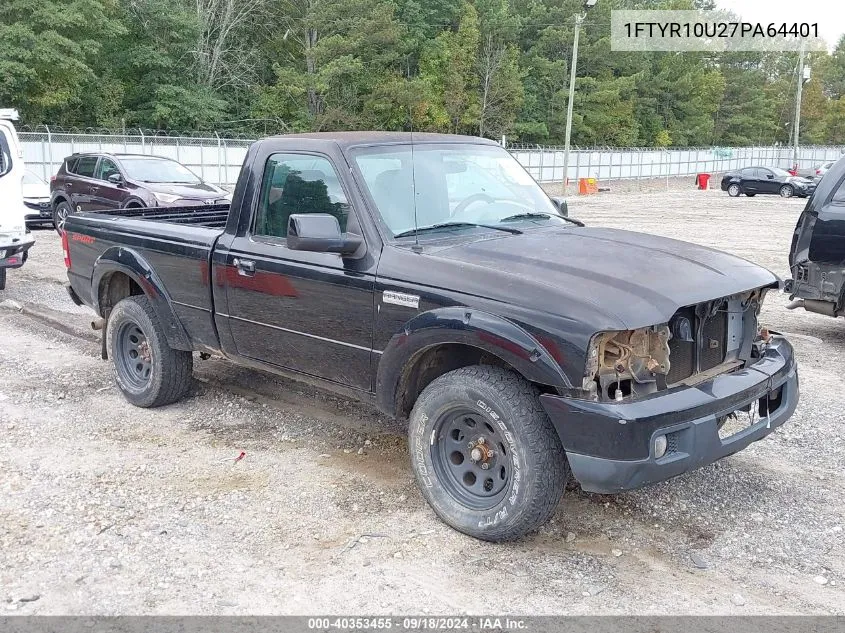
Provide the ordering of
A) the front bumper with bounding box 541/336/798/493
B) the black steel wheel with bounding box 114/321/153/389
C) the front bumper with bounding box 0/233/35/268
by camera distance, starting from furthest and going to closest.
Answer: the front bumper with bounding box 0/233/35/268, the black steel wheel with bounding box 114/321/153/389, the front bumper with bounding box 541/336/798/493

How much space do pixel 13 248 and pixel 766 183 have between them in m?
A: 32.2

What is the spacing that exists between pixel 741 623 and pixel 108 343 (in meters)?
4.95

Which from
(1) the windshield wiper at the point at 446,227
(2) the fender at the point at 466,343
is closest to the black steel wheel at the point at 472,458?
(2) the fender at the point at 466,343

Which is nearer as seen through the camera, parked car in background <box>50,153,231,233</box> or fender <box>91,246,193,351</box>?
fender <box>91,246,193,351</box>

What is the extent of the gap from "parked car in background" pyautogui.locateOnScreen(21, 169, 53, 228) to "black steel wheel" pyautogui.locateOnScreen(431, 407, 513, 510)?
15514mm

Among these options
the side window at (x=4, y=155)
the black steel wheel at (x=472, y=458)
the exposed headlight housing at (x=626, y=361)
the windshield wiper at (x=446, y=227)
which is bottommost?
the black steel wheel at (x=472, y=458)

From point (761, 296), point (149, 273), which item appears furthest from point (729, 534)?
point (149, 273)

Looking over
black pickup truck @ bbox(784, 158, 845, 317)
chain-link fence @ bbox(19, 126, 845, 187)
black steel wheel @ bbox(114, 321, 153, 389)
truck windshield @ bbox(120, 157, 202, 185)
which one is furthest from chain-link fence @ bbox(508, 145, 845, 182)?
black steel wheel @ bbox(114, 321, 153, 389)

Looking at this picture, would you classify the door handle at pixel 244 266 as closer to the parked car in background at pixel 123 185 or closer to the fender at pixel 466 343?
the fender at pixel 466 343

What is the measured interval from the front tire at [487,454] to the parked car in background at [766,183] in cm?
3420

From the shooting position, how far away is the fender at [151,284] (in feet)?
19.2

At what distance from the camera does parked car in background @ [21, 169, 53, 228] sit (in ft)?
56.7

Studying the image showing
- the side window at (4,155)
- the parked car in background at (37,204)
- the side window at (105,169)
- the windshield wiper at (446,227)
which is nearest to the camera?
the windshield wiper at (446,227)

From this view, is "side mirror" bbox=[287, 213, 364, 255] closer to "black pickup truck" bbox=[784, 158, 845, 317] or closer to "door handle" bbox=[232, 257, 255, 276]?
"door handle" bbox=[232, 257, 255, 276]
